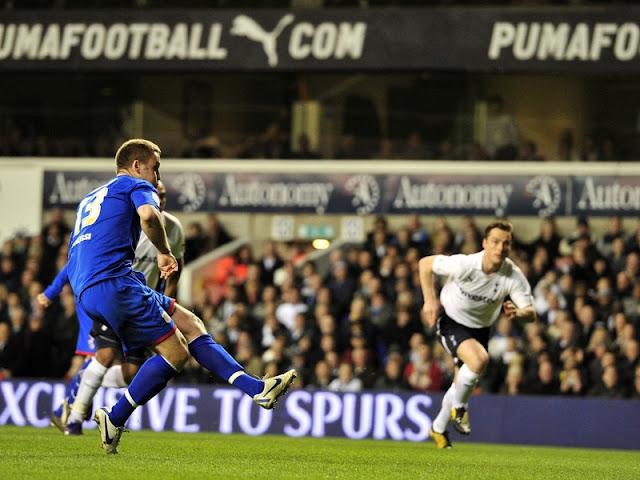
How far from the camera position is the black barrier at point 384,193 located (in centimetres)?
2306

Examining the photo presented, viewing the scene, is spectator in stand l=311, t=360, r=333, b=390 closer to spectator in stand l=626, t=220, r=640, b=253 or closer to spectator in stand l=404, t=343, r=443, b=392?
spectator in stand l=404, t=343, r=443, b=392

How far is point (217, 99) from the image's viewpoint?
25953 millimetres

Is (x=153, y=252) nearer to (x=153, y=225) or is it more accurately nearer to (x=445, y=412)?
(x=445, y=412)

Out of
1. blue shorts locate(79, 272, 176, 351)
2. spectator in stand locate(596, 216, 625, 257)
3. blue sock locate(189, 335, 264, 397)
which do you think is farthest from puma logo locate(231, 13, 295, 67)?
blue shorts locate(79, 272, 176, 351)

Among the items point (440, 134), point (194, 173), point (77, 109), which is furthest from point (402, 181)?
point (77, 109)

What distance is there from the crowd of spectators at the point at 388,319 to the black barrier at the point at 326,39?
3.04m

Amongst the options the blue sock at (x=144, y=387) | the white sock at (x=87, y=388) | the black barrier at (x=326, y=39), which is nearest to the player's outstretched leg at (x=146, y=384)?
the blue sock at (x=144, y=387)

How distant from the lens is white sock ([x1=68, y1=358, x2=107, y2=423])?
41.0ft

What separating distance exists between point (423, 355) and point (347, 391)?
113 cm

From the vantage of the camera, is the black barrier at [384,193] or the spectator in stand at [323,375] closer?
the spectator in stand at [323,375]

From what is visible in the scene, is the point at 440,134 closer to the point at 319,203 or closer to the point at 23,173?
the point at 319,203

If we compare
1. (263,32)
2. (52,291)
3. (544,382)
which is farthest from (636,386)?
(263,32)

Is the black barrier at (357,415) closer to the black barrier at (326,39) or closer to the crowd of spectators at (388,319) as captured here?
the crowd of spectators at (388,319)

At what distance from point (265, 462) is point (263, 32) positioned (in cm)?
1505
